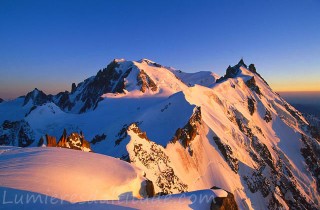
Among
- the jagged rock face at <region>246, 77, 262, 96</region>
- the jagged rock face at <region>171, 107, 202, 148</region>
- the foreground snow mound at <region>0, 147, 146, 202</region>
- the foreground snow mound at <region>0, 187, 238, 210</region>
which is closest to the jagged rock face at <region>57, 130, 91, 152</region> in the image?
the foreground snow mound at <region>0, 147, 146, 202</region>

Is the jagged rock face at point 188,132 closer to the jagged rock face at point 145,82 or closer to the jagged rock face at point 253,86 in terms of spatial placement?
the jagged rock face at point 145,82

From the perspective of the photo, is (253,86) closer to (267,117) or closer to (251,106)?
(267,117)

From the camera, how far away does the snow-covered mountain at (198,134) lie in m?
50.3

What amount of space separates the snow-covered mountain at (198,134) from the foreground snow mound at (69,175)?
12436 mm

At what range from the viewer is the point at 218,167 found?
60625 mm

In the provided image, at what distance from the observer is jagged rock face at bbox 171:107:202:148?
5603 cm

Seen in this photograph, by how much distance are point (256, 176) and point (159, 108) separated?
2801 cm

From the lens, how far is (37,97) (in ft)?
513

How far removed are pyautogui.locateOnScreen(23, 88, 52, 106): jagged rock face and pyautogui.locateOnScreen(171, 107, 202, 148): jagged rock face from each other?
113874 mm

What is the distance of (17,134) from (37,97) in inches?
3338

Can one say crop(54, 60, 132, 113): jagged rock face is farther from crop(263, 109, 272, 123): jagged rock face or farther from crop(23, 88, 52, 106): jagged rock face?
crop(263, 109, 272, 123): jagged rock face

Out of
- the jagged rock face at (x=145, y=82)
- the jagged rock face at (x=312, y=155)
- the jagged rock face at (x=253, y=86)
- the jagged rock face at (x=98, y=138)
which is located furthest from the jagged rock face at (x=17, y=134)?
the jagged rock face at (x=312, y=155)

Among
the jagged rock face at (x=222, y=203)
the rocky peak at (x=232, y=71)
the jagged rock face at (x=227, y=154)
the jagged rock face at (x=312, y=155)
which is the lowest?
A: the jagged rock face at (x=312, y=155)

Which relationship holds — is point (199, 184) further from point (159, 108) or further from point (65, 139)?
point (65, 139)
